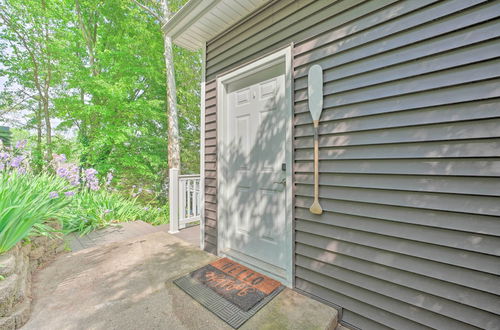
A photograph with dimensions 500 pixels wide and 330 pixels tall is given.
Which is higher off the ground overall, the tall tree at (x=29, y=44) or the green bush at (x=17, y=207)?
the tall tree at (x=29, y=44)

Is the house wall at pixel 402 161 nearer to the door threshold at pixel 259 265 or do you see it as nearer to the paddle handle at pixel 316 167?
the paddle handle at pixel 316 167

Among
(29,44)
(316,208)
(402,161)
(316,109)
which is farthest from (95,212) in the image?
(29,44)

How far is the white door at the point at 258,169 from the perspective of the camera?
80.4 inches

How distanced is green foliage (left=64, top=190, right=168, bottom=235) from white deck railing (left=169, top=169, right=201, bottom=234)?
1.19 metres

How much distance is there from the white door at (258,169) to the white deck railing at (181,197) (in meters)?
1.22

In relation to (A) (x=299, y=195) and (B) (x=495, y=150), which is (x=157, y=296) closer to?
(A) (x=299, y=195)

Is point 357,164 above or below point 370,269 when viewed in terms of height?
above

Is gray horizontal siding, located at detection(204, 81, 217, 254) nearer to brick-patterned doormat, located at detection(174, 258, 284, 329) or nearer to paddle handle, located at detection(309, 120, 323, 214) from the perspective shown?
brick-patterned doormat, located at detection(174, 258, 284, 329)

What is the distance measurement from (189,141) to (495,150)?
7453 mm

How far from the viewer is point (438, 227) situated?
115cm

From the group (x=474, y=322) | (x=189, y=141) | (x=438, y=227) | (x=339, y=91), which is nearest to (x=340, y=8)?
(x=339, y=91)

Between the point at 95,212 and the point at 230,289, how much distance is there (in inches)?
120

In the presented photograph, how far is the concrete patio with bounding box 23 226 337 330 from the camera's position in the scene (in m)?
Result: 1.40

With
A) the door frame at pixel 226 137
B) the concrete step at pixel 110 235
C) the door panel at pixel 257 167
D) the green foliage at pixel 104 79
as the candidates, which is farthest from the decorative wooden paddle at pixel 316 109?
the green foliage at pixel 104 79
